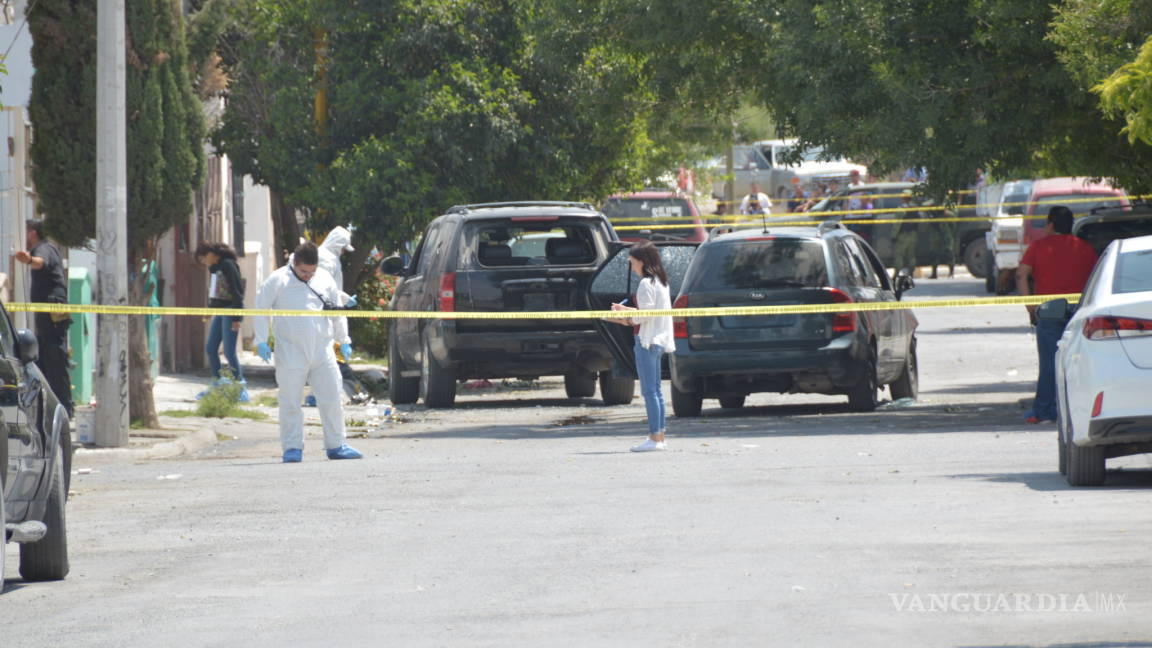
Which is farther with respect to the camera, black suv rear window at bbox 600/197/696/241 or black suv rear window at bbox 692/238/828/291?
black suv rear window at bbox 600/197/696/241

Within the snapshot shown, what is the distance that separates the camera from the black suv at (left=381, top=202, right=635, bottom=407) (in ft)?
64.4

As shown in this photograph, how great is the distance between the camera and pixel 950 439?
51.2 feet

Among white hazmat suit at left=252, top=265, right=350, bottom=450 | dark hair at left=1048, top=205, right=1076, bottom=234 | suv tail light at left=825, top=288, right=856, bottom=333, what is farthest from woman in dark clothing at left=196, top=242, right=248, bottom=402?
dark hair at left=1048, top=205, right=1076, bottom=234

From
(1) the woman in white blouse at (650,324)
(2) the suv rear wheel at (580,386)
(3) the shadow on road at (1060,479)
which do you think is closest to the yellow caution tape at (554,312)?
(1) the woman in white blouse at (650,324)

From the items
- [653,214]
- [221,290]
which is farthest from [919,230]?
[221,290]

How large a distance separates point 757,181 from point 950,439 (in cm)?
4698

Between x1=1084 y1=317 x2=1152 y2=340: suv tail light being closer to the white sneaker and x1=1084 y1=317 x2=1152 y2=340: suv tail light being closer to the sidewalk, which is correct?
the white sneaker

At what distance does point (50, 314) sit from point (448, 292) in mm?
3844

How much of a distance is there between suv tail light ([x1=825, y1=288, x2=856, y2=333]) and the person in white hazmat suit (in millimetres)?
4396

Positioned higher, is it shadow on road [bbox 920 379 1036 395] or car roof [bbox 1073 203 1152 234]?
car roof [bbox 1073 203 1152 234]

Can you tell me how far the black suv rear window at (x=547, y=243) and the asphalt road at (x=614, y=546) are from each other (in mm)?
3465

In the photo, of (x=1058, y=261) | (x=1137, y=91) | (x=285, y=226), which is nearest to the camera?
(x=1137, y=91)

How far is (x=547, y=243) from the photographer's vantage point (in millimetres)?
20312

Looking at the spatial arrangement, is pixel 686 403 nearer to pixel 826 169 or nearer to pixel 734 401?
pixel 734 401
